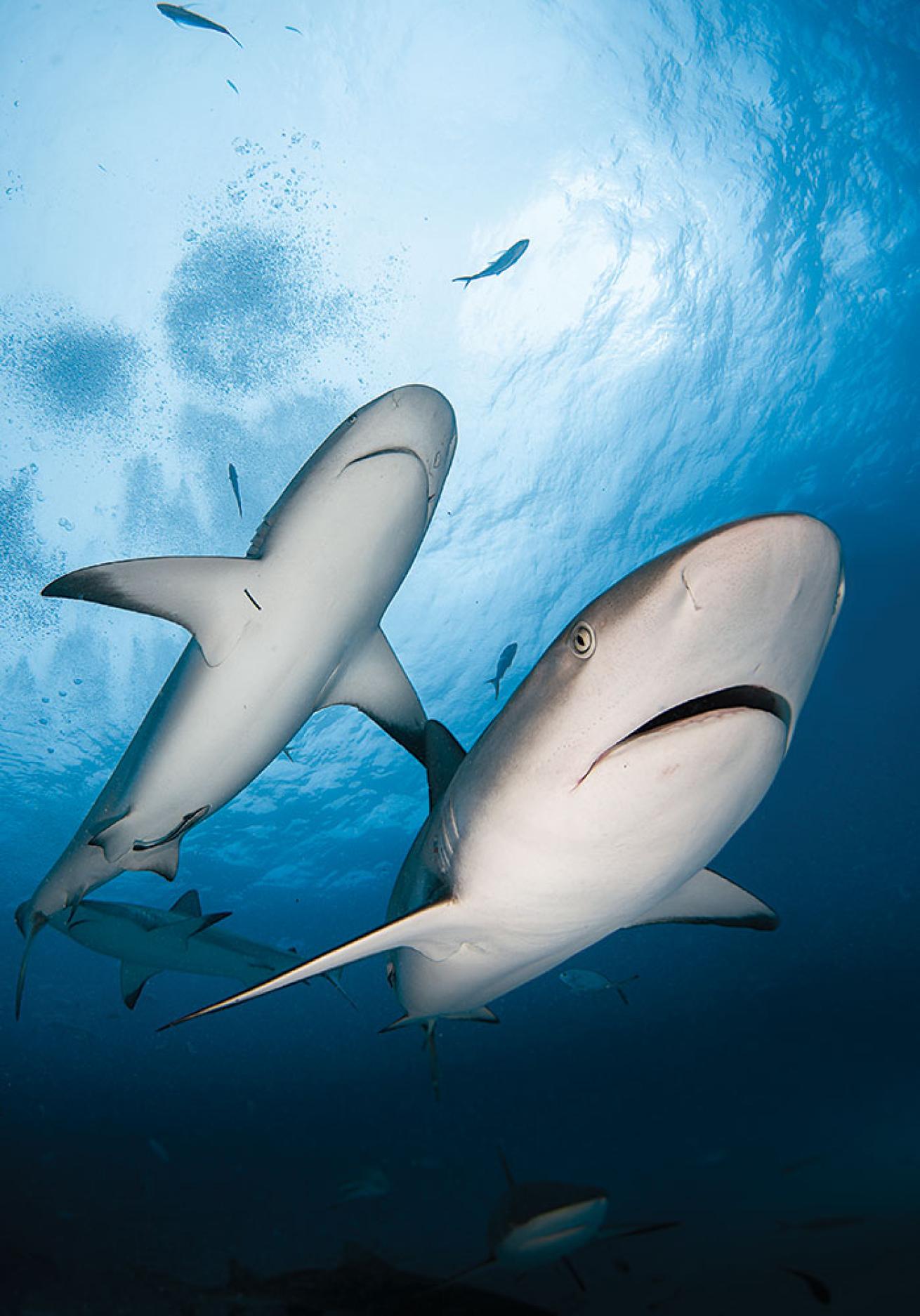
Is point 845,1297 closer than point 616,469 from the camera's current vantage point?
Yes

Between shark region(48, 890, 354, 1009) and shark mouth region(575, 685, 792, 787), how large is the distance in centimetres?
492

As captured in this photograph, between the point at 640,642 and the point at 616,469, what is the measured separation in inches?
611

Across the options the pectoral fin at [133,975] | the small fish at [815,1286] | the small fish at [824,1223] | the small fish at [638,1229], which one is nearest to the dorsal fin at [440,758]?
the small fish at [815,1286]

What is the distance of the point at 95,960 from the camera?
28.9 m

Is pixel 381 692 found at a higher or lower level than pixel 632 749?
lower

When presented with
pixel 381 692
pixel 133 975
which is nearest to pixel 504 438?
pixel 381 692

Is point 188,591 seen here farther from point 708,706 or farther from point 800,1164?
point 800,1164

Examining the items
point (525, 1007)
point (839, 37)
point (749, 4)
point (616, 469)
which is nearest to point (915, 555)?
point (616, 469)

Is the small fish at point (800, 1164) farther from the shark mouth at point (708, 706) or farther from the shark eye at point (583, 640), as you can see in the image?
the shark eye at point (583, 640)

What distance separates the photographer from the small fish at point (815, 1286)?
3506 millimetres

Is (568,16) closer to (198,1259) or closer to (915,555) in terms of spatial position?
(915,555)

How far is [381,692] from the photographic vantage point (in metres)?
4.50

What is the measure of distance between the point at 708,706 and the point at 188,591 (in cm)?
273

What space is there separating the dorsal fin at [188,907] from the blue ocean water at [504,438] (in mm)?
2684
